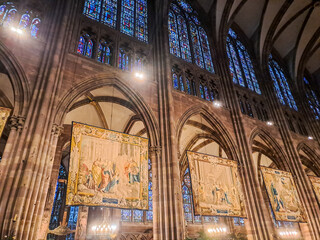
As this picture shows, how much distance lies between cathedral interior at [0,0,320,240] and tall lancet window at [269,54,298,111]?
12cm

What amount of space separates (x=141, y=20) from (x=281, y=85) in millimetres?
11889

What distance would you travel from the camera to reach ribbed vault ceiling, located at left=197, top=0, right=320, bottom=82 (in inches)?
653

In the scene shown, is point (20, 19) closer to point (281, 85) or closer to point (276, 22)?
point (276, 22)

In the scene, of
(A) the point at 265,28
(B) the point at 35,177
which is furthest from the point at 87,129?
(A) the point at 265,28

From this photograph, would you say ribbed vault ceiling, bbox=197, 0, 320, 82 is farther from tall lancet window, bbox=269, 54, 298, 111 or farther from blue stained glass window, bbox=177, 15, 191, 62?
blue stained glass window, bbox=177, 15, 191, 62

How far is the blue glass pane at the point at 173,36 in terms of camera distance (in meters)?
13.8

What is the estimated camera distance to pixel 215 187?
9.71m

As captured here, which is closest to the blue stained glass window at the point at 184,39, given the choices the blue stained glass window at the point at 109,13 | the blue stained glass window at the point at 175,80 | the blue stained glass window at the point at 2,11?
the blue stained glass window at the point at 175,80

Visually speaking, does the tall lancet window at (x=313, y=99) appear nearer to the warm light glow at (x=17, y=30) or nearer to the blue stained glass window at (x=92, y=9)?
the blue stained glass window at (x=92, y=9)

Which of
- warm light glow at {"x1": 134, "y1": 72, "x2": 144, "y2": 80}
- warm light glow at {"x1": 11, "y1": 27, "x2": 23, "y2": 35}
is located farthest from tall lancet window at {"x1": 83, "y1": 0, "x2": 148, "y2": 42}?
warm light glow at {"x1": 11, "y1": 27, "x2": 23, "y2": 35}

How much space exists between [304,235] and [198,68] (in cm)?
1008

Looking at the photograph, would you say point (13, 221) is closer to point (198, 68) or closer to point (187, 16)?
point (198, 68)

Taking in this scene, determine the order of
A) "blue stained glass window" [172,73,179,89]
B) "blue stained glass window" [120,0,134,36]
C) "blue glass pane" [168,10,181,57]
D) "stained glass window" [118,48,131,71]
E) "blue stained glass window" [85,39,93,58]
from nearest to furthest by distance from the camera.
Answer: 1. "blue stained glass window" [85,39,93,58]
2. "stained glass window" [118,48,131,71]
3. "blue stained glass window" [172,73,179,89]
4. "blue stained glass window" [120,0,134,36]
5. "blue glass pane" [168,10,181,57]

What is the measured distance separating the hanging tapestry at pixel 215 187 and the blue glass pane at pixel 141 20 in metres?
6.93
